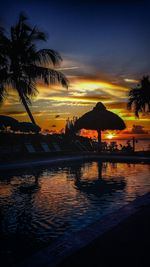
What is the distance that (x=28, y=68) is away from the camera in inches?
829

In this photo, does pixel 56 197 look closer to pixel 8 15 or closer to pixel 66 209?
pixel 66 209

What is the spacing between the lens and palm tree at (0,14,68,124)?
2064 cm

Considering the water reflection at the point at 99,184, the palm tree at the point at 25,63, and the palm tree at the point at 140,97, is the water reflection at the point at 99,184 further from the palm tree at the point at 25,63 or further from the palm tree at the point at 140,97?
the palm tree at the point at 140,97

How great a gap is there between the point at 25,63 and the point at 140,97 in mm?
9807

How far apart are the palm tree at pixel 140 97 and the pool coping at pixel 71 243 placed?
20.3 meters

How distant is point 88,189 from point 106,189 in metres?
0.55

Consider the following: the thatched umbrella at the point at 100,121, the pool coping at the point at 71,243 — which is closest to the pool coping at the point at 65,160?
the thatched umbrella at the point at 100,121

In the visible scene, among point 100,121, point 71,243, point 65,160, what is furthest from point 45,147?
point 71,243

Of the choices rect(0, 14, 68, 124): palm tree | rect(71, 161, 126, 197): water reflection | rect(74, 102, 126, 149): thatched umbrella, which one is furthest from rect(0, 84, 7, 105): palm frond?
rect(71, 161, 126, 197): water reflection

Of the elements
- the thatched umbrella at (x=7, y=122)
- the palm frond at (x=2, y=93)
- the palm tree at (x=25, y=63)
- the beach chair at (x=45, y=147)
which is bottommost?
the beach chair at (x=45, y=147)

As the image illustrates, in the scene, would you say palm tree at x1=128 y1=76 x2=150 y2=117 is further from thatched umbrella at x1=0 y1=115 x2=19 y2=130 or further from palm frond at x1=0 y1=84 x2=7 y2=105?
palm frond at x1=0 y1=84 x2=7 y2=105

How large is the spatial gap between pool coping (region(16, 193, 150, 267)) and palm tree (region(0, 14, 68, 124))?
16433mm

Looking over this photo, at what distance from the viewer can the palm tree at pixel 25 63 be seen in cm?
2064

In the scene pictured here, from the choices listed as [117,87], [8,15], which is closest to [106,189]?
[8,15]
